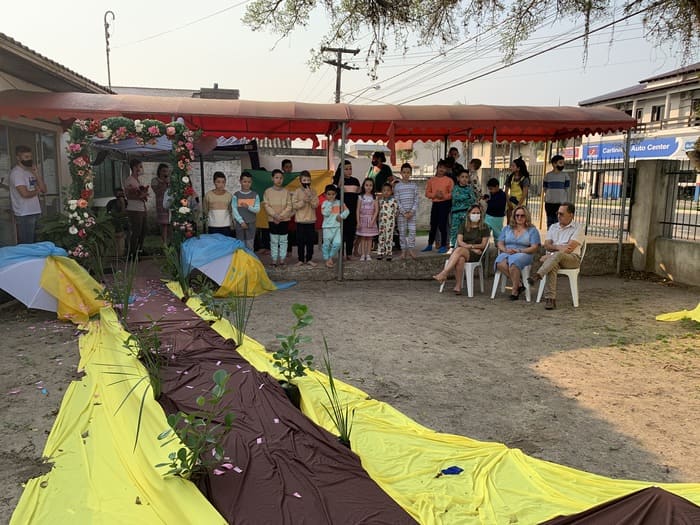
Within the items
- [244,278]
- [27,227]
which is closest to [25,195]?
[27,227]

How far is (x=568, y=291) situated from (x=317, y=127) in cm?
543

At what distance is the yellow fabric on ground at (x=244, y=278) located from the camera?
23.3 feet

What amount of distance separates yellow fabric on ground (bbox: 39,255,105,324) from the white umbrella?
0.20ft

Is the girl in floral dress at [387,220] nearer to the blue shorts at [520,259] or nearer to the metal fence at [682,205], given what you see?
the blue shorts at [520,259]

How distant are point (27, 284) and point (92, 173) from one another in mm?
2223

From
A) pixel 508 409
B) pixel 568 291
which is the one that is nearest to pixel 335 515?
pixel 508 409

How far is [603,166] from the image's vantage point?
390 inches

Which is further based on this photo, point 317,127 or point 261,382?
point 317,127

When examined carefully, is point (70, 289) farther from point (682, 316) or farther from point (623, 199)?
point (623, 199)

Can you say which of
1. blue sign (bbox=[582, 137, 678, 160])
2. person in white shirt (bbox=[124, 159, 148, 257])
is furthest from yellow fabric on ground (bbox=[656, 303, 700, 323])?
blue sign (bbox=[582, 137, 678, 160])

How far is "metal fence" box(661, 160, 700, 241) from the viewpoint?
8.48m

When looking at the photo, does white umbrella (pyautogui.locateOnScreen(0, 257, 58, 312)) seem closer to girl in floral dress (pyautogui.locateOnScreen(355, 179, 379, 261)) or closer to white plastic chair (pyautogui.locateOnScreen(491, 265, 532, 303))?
girl in floral dress (pyautogui.locateOnScreen(355, 179, 379, 261))

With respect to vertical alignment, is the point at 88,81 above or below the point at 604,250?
above

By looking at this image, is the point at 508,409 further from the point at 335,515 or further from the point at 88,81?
A: the point at 88,81
